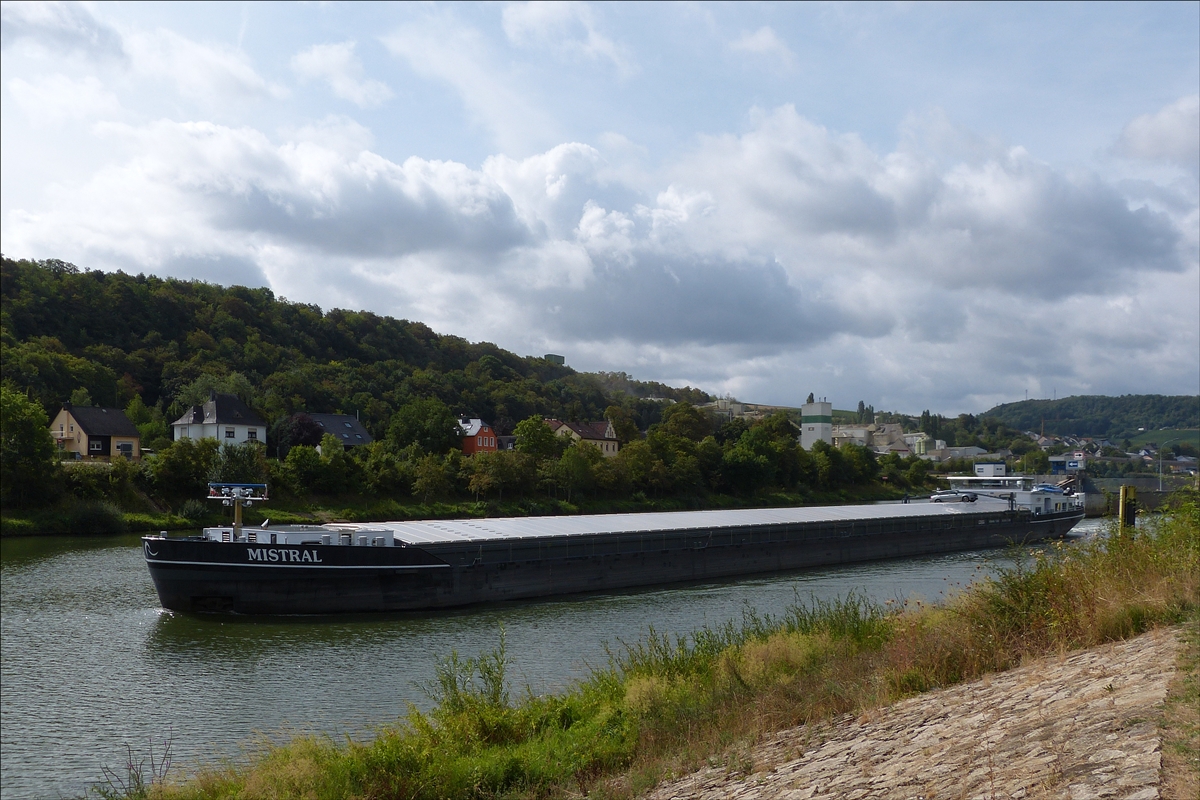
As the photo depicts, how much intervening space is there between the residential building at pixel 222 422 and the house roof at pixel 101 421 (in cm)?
399

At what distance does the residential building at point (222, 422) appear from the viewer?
69.1 metres

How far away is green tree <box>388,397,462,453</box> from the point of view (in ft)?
251

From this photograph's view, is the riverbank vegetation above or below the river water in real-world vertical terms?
above

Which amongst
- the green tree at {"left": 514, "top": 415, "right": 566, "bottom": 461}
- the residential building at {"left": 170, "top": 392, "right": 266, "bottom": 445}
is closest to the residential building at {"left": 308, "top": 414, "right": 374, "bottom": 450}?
the residential building at {"left": 170, "top": 392, "right": 266, "bottom": 445}

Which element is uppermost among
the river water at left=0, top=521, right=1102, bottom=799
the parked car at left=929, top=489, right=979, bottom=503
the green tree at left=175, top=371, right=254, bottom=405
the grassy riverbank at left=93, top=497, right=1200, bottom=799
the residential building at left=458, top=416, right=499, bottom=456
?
the green tree at left=175, top=371, right=254, bottom=405

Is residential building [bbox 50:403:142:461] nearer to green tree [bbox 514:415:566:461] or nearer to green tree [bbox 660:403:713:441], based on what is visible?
green tree [bbox 514:415:566:461]

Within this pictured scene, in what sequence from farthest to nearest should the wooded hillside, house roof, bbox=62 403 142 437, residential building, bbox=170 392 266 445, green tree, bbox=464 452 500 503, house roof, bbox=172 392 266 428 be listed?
1. the wooded hillside
2. house roof, bbox=172 392 266 428
3. residential building, bbox=170 392 266 445
4. house roof, bbox=62 403 142 437
5. green tree, bbox=464 452 500 503

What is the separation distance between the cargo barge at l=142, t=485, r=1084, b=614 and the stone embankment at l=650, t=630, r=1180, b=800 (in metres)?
12.0

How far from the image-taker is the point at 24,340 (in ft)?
250

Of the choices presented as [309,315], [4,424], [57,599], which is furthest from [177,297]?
[57,599]

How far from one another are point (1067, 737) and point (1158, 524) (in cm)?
908

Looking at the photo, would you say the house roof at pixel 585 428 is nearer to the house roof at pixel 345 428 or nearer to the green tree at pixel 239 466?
the house roof at pixel 345 428

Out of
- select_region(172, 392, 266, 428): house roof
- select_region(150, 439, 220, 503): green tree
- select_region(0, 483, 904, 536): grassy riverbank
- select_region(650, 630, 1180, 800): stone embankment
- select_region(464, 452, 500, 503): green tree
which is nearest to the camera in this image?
select_region(650, 630, 1180, 800): stone embankment

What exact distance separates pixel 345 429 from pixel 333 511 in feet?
84.2
